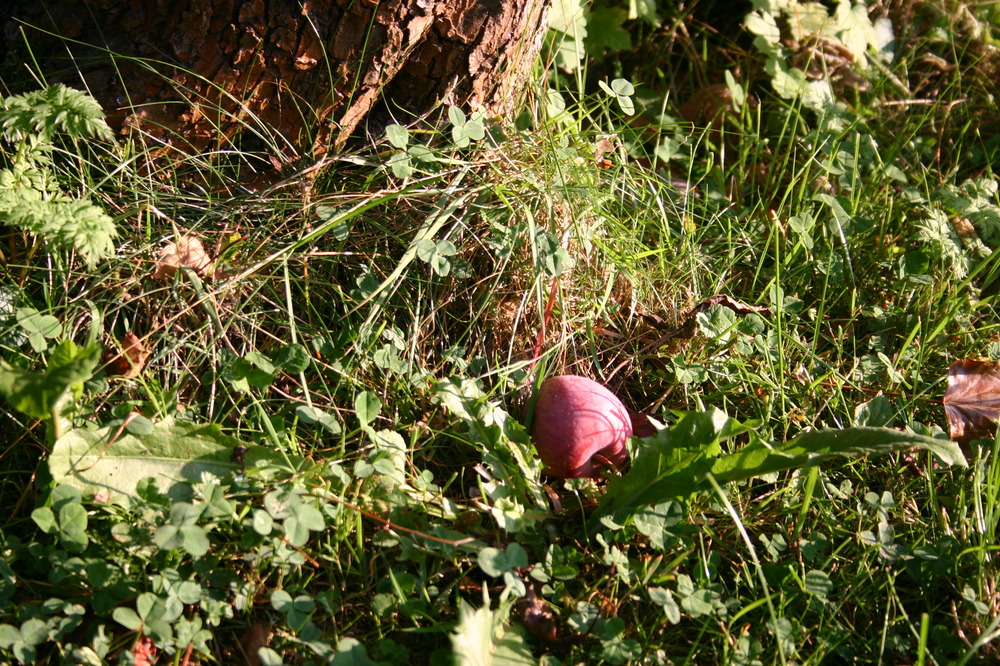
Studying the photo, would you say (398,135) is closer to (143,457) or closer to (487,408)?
(487,408)

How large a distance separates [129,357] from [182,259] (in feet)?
0.85

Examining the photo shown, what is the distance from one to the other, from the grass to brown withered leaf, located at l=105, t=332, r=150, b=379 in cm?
4

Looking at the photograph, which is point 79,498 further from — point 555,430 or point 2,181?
point 555,430

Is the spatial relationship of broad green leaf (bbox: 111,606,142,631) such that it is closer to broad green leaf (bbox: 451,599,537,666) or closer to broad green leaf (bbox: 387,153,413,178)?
broad green leaf (bbox: 451,599,537,666)

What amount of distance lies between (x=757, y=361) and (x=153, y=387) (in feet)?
4.83

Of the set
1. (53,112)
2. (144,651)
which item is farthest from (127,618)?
(53,112)

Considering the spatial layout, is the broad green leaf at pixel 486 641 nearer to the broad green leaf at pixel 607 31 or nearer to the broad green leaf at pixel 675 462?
the broad green leaf at pixel 675 462

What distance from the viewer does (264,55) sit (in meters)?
1.97

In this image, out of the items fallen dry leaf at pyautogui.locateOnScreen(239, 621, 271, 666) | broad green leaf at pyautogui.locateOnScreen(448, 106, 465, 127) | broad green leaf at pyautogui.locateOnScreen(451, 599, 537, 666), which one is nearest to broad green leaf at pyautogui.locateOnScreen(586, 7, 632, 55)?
broad green leaf at pyautogui.locateOnScreen(448, 106, 465, 127)

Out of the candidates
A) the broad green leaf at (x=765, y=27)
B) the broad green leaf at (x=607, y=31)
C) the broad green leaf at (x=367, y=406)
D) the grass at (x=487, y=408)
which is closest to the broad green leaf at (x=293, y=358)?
the grass at (x=487, y=408)

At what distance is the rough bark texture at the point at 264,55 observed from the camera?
1.94 m

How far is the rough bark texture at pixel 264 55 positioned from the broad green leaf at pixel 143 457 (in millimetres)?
800

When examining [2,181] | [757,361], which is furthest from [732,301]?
[2,181]

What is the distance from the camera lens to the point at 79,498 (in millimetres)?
1515
